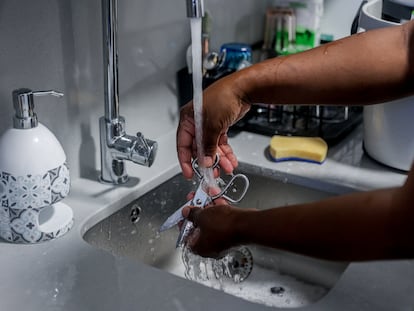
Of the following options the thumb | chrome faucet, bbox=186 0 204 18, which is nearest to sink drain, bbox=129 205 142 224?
the thumb

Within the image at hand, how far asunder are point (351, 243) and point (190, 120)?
41 centimetres

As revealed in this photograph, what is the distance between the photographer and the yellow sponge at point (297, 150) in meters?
1.20

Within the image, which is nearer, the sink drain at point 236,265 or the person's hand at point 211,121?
the person's hand at point 211,121

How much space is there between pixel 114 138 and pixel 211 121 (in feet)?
0.71

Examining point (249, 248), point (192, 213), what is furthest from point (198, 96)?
point (249, 248)

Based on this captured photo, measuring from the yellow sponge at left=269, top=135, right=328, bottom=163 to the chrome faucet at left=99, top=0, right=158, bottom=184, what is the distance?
259 millimetres

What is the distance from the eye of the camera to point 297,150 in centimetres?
120

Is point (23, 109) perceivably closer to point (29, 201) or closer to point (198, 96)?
point (29, 201)

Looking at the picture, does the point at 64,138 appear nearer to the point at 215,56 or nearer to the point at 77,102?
the point at 77,102

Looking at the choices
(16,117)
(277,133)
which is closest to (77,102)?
(16,117)

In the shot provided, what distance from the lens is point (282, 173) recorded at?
1.18m

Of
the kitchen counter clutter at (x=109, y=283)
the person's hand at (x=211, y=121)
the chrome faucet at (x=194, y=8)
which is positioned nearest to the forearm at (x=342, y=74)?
the person's hand at (x=211, y=121)

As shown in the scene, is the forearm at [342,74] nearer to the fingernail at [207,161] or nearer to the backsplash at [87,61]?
the fingernail at [207,161]

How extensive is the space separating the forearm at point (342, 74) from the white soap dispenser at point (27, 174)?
0.92 ft
